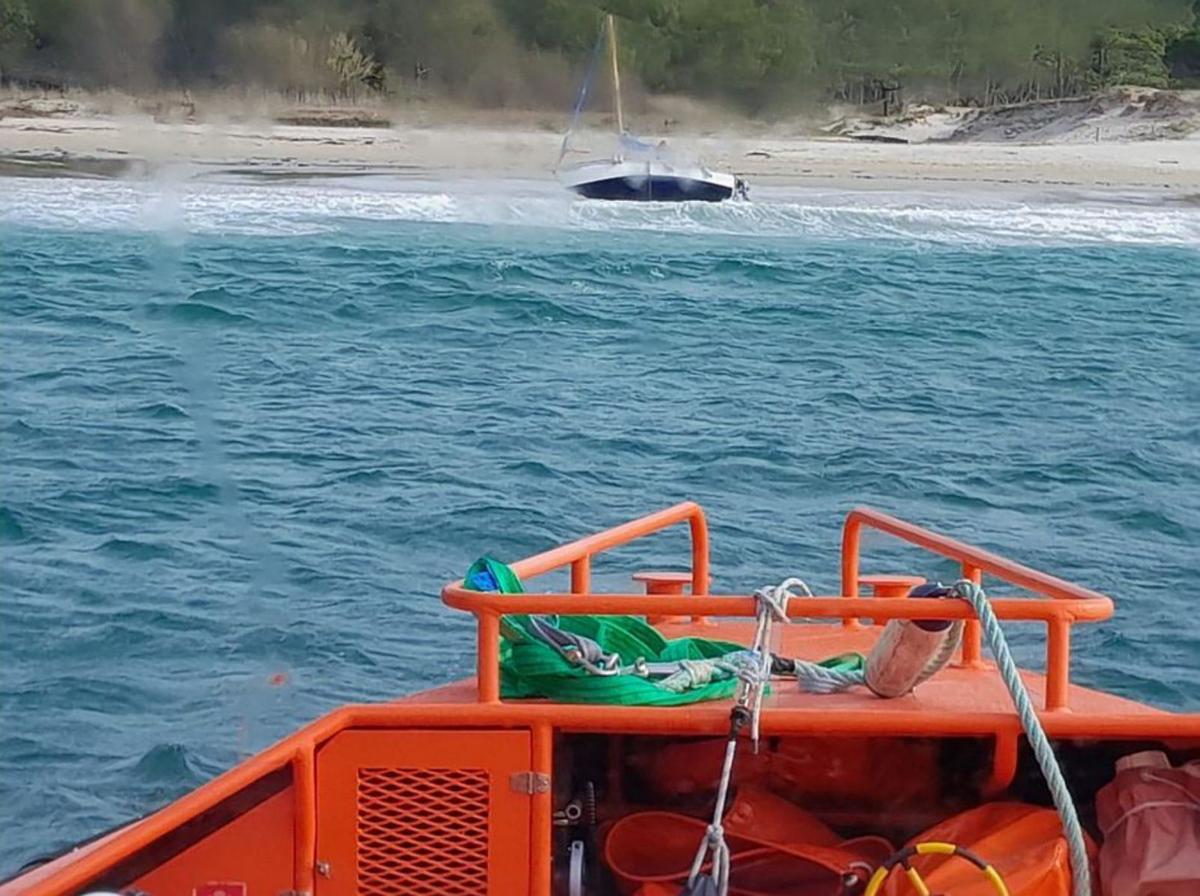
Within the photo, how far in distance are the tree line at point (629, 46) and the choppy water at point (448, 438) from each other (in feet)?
11.7

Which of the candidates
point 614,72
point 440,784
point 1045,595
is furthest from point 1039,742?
point 614,72

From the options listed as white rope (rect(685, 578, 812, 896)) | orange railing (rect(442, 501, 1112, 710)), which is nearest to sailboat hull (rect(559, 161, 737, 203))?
orange railing (rect(442, 501, 1112, 710))

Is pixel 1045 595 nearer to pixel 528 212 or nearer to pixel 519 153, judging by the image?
pixel 528 212

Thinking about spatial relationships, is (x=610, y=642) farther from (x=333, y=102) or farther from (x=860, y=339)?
(x=333, y=102)

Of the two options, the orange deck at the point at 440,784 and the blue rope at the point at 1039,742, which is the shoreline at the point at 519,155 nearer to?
the orange deck at the point at 440,784

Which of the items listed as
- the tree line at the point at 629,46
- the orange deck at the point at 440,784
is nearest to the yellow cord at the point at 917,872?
the orange deck at the point at 440,784

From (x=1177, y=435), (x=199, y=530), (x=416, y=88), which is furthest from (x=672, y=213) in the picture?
(x=199, y=530)

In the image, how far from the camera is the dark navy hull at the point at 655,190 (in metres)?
45.7

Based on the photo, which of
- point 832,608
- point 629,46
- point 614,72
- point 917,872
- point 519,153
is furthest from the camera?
point 629,46

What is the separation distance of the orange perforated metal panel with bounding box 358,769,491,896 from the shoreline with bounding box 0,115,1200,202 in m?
40.0

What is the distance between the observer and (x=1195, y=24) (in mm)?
55062

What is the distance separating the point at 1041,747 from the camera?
12.7 feet

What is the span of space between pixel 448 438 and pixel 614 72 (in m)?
32.3

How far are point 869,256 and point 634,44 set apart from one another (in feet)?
43.9
